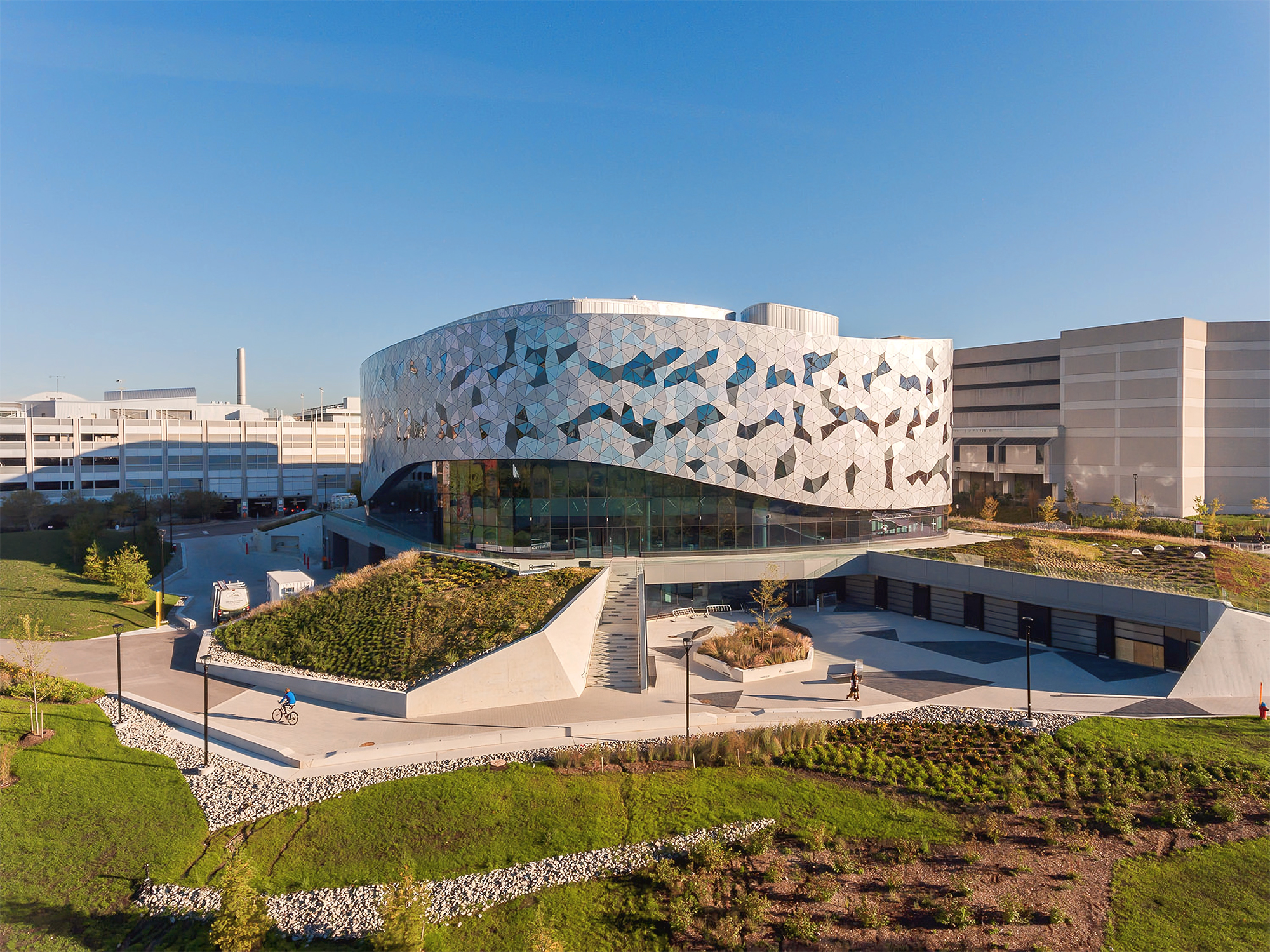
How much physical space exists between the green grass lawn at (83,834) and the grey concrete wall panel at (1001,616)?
32086 millimetres

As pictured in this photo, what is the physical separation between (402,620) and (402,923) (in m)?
17.9

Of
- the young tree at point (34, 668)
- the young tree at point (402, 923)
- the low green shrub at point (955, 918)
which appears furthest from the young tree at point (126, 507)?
the low green shrub at point (955, 918)

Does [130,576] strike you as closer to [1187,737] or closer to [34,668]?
[34,668]

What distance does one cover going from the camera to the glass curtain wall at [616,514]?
37031 millimetres

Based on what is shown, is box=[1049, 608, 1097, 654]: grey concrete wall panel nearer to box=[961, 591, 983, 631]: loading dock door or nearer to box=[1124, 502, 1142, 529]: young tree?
box=[961, 591, 983, 631]: loading dock door

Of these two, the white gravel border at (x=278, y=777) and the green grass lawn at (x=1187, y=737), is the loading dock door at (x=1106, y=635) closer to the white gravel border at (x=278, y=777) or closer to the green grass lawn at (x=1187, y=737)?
the green grass lawn at (x=1187, y=737)

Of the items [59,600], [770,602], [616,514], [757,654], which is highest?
[616,514]

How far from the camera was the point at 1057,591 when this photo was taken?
29062mm

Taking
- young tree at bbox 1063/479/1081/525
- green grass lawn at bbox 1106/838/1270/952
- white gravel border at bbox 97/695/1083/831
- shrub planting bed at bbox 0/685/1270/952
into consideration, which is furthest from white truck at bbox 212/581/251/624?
young tree at bbox 1063/479/1081/525

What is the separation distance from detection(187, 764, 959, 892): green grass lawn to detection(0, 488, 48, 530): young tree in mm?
65794

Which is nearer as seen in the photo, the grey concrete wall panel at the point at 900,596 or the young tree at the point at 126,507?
the grey concrete wall panel at the point at 900,596

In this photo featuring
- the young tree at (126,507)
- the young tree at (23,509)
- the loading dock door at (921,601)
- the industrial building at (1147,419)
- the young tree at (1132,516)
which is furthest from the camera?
the young tree at (23,509)

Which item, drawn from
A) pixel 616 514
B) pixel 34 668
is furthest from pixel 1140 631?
pixel 34 668

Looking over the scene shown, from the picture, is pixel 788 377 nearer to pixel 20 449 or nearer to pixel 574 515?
pixel 574 515
